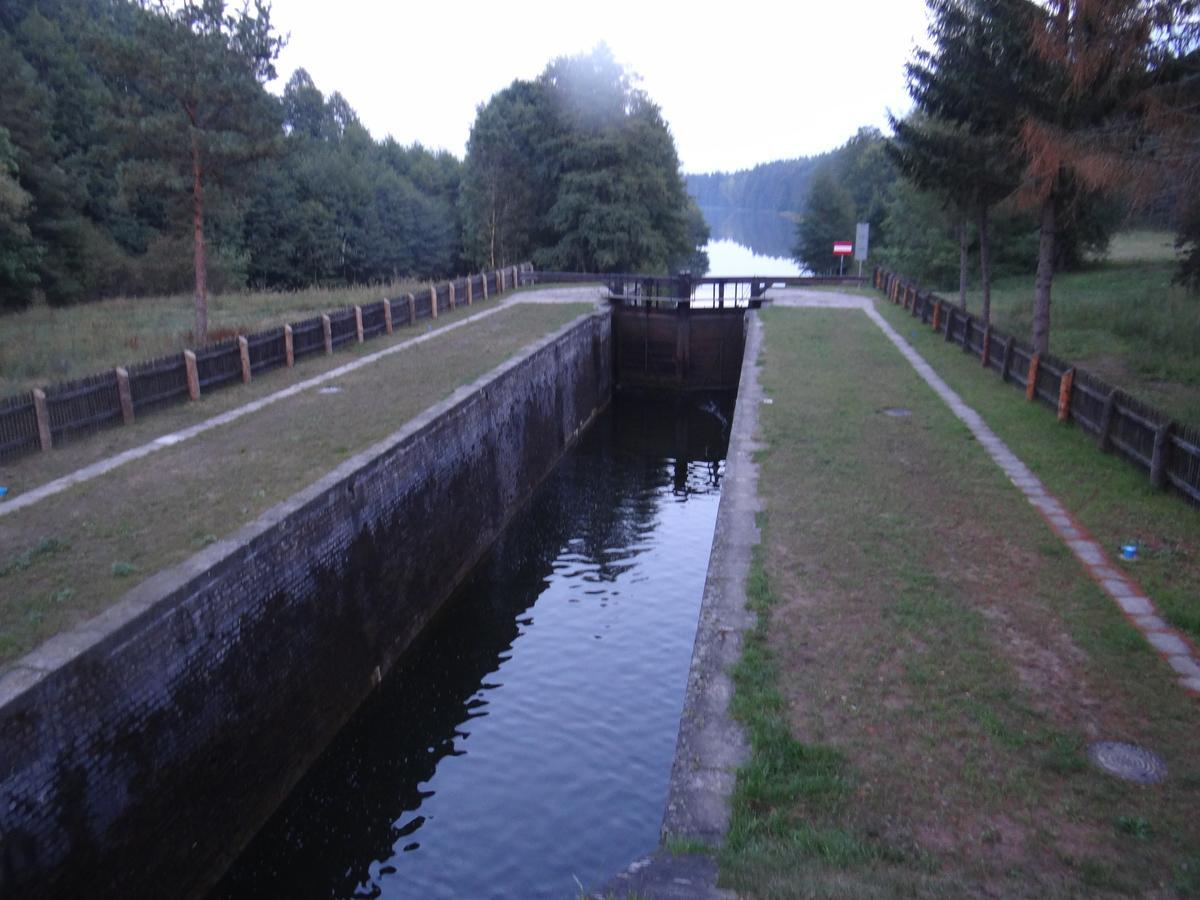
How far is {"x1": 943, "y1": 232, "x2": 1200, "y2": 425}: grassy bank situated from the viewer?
687 inches

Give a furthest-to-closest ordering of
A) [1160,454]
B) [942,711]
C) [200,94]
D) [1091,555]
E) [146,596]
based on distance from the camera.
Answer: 1. [200,94]
2. [1160,454]
3. [1091,555]
4. [146,596]
5. [942,711]

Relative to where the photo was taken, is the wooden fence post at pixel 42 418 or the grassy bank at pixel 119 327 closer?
the wooden fence post at pixel 42 418

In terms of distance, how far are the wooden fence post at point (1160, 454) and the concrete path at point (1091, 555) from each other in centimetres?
120

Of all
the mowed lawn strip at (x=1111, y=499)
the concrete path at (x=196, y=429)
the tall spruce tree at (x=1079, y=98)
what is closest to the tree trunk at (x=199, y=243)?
the concrete path at (x=196, y=429)

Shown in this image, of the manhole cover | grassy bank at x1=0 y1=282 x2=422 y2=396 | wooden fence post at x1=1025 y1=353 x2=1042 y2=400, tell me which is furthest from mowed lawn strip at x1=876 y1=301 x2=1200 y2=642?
grassy bank at x1=0 y1=282 x2=422 y2=396

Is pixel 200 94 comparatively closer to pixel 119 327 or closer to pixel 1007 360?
pixel 119 327

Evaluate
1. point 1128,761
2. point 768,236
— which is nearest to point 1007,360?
point 1128,761

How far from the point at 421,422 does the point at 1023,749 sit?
9.89 m

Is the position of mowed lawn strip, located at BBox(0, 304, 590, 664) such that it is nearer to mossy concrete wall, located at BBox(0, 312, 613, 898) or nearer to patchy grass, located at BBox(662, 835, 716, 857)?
mossy concrete wall, located at BBox(0, 312, 613, 898)

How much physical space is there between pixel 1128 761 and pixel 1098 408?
27.9 feet

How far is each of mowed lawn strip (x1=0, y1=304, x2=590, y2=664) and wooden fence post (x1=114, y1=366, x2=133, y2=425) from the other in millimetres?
1444

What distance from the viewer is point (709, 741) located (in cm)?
612

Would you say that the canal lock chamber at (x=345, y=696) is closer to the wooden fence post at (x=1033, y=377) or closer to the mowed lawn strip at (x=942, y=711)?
the mowed lawn strip at (x=942, y=711)

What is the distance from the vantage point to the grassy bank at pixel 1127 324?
687 inches
